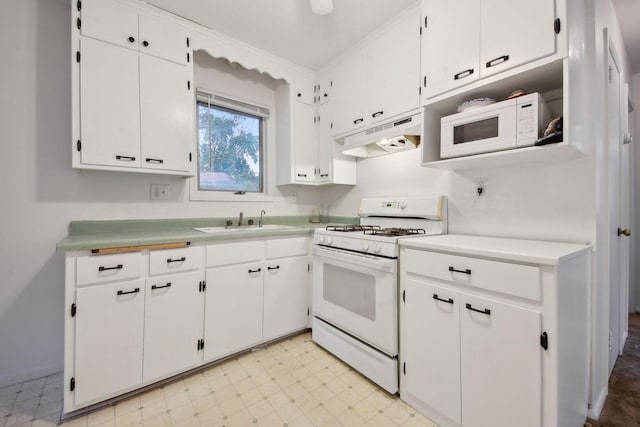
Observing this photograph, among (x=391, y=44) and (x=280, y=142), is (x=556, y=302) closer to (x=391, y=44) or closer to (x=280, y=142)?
(x=391, y=44)

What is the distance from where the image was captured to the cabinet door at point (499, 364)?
109cm

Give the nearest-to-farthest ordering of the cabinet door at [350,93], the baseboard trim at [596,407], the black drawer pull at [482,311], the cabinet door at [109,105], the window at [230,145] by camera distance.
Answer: the black drawer pull at [482,311], the baseboard trim at [596,407], the cabinet door at [109,105], the cabinet door at [350,93], the window at [230,145]

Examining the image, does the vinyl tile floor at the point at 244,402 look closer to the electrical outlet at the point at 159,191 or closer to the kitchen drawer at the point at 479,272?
the kitchen drawer at the point at 479,272

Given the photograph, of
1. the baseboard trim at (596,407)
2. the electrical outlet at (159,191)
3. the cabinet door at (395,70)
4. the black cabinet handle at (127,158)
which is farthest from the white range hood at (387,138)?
the baseboard trim at (596,407)

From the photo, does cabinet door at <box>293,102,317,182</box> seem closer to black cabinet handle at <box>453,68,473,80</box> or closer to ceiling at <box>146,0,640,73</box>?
ceiling at <box>146,0,640,73</box>

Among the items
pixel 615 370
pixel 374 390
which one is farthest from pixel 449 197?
pixel 615 370

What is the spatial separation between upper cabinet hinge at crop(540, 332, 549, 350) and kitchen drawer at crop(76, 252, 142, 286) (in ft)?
6.65

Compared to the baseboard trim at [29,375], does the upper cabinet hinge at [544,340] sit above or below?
above

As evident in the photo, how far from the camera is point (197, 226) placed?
7.73 ft

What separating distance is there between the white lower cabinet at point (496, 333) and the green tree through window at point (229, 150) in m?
1.84

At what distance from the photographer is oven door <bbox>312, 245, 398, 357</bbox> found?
5.41ft

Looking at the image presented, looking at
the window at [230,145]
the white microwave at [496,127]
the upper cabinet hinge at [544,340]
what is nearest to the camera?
the upper cabinet hinge at [544,340]

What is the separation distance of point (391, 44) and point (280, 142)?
136 centimetres

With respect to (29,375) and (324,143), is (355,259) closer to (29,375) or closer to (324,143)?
(324,143)
